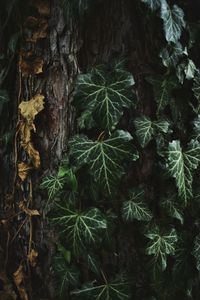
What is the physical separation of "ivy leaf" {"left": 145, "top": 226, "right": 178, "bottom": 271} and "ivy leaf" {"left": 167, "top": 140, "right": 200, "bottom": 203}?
0.45 ft

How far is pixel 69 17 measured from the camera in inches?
42.9

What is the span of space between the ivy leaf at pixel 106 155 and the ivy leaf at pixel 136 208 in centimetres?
12

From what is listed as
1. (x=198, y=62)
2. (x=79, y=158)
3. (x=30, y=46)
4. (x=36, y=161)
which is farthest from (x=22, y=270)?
(x=198, y=62)

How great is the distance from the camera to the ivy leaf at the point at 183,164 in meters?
1.10

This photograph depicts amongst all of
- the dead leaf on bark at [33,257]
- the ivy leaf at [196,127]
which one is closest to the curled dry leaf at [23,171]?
the dead leaf on bark at [33,257]

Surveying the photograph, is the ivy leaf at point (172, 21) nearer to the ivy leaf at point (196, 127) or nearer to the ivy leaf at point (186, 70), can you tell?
the ivy leaf at point (186, 70)

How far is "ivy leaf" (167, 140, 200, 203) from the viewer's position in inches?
43.1

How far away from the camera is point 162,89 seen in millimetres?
1122

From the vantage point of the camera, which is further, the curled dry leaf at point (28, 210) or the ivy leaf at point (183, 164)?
the curled dry leaf at point (28, 210)

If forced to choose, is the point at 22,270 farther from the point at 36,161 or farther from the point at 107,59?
the point at 107,59

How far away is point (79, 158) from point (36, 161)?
8.9 inches

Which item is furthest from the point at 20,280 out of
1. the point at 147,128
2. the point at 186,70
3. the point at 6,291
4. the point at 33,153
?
the point at 186,70

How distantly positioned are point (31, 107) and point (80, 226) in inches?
16.4

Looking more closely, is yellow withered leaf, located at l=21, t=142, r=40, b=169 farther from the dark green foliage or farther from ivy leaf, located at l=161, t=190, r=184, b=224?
ivy leaf, located at l=161, t=190, r=184, b=224
